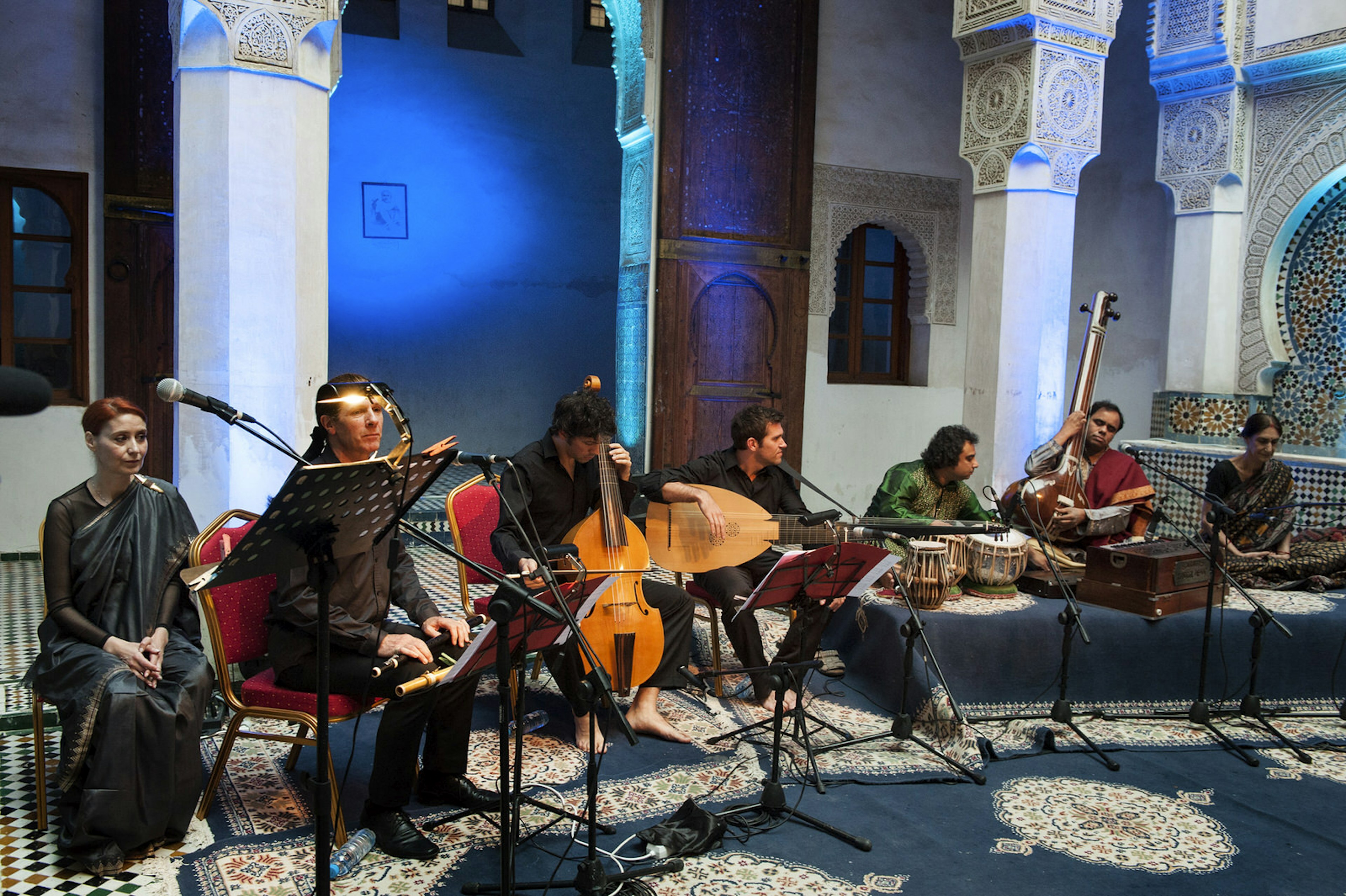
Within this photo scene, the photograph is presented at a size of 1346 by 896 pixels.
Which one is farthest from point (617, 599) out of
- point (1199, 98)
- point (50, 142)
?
point (1199, 98)

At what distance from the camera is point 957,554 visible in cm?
494

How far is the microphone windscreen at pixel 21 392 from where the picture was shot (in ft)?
3.88

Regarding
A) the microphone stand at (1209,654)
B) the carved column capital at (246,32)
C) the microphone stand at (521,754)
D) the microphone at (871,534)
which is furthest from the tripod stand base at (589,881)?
the carved column capital at (246,32)

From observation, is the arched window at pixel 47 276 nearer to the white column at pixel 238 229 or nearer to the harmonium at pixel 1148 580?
the white column at pixel 238 229

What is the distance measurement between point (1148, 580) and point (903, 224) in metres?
4.61

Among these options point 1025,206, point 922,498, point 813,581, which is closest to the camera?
point 813,581

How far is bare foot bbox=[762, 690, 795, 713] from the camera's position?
14.5ft

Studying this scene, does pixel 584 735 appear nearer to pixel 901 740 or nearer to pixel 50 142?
pixel 901 740

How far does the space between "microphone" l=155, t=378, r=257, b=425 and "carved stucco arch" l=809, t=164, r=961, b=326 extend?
6.22m

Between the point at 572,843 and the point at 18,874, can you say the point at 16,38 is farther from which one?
the point at 572,843

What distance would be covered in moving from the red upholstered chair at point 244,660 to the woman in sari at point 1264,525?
472cm

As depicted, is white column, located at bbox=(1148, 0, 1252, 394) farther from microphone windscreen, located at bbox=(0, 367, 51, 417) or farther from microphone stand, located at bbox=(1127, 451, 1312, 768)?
microphone windscreen, located at bbox=(0, 367, 51, 417)

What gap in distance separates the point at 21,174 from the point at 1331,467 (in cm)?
862

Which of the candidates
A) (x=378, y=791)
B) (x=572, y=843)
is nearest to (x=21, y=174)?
(x=378, y=791)
